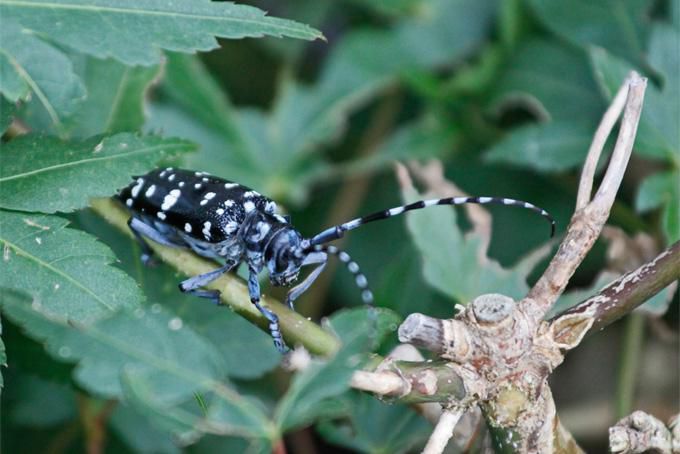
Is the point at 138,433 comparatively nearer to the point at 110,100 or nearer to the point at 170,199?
the point at 170,199

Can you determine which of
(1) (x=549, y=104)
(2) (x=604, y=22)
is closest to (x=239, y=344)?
(1) (x=549, y=104)

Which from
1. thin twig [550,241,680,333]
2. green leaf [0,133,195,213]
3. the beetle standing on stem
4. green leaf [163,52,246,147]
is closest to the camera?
thin twig [550,241,680,333]

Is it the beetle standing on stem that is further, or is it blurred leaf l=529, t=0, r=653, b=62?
blurred leaf l=529, t=0, r=653, b=62

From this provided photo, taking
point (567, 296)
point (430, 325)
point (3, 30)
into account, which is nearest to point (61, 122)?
point (3, 30)

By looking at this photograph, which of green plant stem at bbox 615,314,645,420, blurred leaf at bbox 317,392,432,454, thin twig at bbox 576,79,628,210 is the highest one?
thin twig at bbox 576,79,628,210

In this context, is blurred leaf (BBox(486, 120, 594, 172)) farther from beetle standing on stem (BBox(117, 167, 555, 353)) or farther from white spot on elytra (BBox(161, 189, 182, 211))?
white spot on elytra (BBox(161, 189, 182, 211))

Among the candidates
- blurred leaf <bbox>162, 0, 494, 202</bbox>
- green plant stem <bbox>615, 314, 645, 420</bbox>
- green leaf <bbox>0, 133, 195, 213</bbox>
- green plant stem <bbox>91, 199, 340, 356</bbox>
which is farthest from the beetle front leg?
blurred leaf <bbox>162, 0, 494, 202</bbox>

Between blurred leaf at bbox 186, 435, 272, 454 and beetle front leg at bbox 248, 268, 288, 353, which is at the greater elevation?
beetle front leg at bbox 248, 268, 288, 353

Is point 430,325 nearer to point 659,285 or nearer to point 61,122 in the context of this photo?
point 659,285
